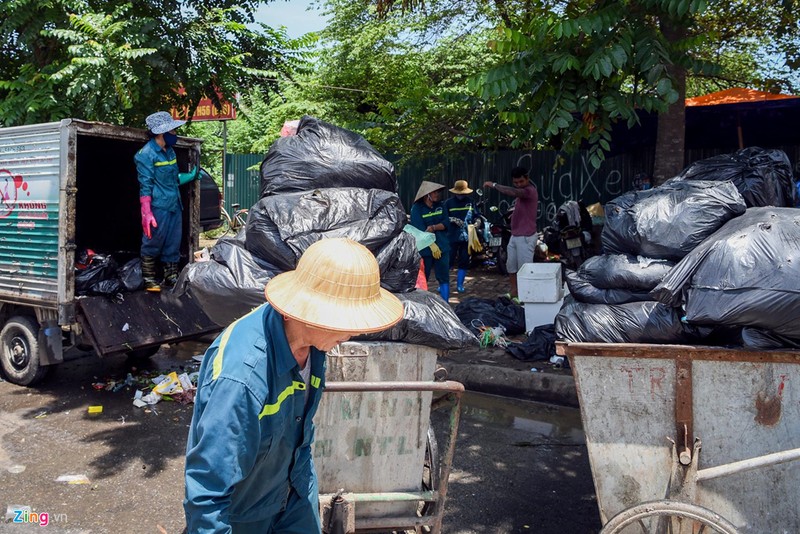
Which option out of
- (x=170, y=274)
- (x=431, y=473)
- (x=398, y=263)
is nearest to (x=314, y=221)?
(x=398, y=263)

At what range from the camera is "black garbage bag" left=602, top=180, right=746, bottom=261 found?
330cm

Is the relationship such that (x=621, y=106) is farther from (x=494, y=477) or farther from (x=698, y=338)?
(x=494, y=477)

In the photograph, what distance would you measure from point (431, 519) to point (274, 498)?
3.93ft

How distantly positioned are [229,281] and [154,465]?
5.48 ft

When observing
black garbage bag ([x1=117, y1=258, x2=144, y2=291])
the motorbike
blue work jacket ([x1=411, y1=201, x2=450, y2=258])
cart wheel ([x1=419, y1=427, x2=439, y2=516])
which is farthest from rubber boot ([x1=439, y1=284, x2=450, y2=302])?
cart wheel ([x1=419, y1=427, x2=439, y2=516])

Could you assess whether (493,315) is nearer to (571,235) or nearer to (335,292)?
(571,235)

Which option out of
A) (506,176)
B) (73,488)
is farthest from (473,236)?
(73,488)

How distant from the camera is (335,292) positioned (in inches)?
74.3

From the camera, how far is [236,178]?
18359 millimetres

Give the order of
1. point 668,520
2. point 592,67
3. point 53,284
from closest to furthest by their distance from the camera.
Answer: point 668,520 < point 592,67 < point 53,284

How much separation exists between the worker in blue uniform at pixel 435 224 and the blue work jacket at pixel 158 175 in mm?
3175

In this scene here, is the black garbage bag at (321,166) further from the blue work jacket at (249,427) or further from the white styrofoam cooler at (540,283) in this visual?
the white styrofoam cooler at (540,283)

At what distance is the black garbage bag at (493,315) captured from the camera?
24.1ft

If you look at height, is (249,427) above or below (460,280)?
below
